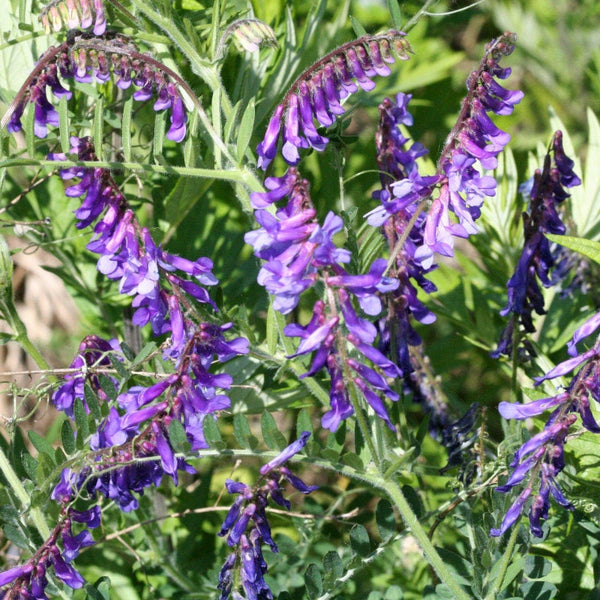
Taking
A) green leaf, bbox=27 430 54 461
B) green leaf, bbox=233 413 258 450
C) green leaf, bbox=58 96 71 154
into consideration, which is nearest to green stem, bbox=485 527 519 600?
green leaf, bbox=233 413 258 450

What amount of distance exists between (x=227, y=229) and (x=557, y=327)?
687 millimetres

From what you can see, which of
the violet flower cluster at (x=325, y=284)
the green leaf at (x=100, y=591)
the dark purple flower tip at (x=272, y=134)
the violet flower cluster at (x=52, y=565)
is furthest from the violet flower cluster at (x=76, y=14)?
the green leaf at (x=100, y=591)

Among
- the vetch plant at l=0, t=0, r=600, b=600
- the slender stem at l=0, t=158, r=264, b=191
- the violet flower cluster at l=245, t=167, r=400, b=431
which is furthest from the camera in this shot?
the slender stem at l=0, t=158, r=264, b=191

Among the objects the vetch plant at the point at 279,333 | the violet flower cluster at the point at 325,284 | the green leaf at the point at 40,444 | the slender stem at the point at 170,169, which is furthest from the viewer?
the green leaf at the point at 40,444

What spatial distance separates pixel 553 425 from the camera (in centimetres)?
93

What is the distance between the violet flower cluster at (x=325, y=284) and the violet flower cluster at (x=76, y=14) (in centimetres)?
38

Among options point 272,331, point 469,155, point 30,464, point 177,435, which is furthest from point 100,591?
point 469,155

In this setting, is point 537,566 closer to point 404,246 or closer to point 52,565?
point 404,246

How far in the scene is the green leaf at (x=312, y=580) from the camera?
1.16 meters

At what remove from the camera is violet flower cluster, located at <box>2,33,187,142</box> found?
1.11m

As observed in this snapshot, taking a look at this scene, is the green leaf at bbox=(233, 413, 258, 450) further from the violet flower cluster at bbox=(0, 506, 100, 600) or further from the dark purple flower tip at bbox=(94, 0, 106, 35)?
the dark purple flower tip at bbox=(94, 0, 106, 35)

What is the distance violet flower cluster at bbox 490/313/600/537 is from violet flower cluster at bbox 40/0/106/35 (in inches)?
26.9

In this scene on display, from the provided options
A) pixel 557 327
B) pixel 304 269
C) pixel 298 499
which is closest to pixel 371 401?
pixel 304 269

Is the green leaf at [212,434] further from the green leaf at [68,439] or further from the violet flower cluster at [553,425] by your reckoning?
the violet flower cluster at [553,425]
